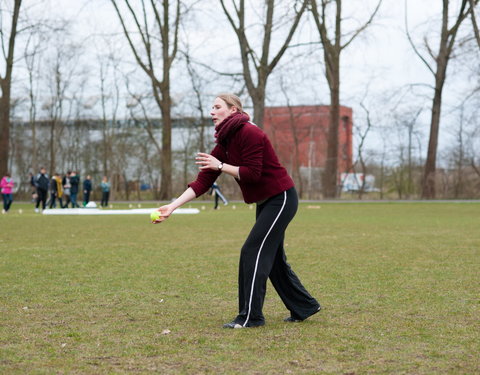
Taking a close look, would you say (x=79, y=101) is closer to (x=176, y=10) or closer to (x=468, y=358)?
(x=176, y=10)

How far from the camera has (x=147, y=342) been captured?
5.19 meters

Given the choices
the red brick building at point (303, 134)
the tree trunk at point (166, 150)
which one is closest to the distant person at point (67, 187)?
the tree trunk at point (166, 150)

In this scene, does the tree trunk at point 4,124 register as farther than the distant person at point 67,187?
Yes

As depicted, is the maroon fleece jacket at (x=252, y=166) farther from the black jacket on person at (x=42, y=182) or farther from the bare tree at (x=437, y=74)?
the bare tree at (x=437, y=74)

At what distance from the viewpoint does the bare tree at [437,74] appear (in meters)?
38.9

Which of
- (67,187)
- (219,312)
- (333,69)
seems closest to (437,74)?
(333,69)

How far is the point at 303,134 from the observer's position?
6481cm

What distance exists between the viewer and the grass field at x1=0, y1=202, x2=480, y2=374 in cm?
460

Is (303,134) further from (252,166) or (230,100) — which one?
(252,166)

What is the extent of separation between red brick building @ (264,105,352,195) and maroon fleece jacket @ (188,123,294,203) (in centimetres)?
5152

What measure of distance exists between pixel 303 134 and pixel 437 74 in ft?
81.9

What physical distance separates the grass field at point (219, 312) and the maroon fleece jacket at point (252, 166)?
1.13 metres

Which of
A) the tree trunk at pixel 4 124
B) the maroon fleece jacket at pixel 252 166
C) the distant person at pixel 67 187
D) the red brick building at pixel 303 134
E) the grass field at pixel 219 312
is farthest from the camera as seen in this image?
the red brick building at pixel 303 134

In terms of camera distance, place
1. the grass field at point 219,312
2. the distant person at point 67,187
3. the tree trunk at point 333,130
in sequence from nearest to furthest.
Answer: the grass field at point 219,312 → the distant person at point 67,187 → the tree trunk at point 333,130
